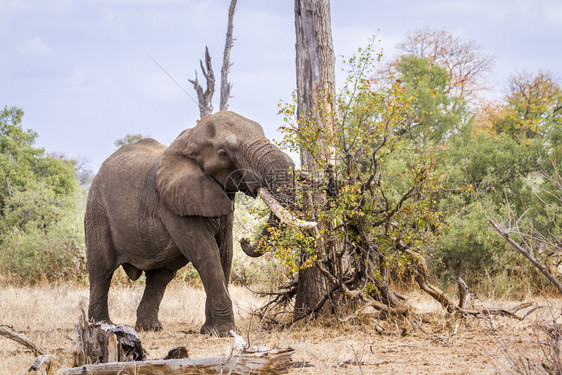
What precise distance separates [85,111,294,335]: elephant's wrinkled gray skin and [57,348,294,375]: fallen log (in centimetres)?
207

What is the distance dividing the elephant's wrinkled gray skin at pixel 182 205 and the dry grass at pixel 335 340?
0.54 m

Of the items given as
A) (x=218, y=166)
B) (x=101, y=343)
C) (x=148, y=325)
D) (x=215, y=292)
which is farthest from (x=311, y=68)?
(x=101, y=343)

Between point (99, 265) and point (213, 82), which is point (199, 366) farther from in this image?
point (213, 82)

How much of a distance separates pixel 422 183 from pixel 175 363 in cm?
338

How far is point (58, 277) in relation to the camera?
13336mm

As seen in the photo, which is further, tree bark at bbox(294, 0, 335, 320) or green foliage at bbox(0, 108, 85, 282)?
green foliage at bbox(0, 108, 85, 282)

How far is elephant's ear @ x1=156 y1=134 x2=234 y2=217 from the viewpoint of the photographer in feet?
22.2

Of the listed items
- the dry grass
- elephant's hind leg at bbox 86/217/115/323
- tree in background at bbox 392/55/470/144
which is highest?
tree in background at bbox 392/55/470/144

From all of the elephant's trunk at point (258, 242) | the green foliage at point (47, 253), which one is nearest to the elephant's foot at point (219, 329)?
the elephant's trunk at point (258, 242)

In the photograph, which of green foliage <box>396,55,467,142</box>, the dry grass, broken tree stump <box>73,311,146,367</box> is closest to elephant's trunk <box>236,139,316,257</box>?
the dry grass

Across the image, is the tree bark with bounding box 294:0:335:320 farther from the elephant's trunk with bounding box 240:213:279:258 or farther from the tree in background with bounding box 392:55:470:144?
the tree in background with bounding box 392:55:470:144

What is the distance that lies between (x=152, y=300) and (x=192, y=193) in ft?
6.92

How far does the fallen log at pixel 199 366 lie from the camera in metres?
4.07

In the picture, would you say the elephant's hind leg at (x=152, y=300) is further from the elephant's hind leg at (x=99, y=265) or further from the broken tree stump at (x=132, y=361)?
the broken tree stump at (x=132, y=361)
